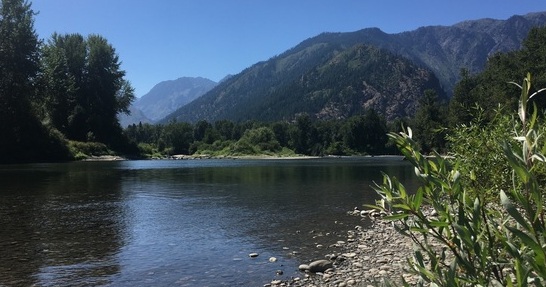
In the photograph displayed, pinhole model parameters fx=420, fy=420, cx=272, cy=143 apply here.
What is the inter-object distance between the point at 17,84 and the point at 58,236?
7871cm

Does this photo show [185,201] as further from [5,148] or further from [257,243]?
[5,148]

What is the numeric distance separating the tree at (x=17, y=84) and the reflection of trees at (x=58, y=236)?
191 ft

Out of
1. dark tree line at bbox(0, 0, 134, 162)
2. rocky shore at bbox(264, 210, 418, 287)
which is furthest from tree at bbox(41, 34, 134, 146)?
rocky shore at bbox(264, 210, 418, 287)

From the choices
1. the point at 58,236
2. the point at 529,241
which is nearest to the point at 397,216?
the point at 529,241

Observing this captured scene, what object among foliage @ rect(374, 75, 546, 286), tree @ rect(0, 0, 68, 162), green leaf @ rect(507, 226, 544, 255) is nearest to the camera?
green leaf @ rect(507, 226, 544, 255)

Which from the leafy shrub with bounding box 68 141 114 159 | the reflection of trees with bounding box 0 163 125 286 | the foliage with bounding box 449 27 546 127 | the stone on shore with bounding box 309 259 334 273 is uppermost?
the foliage with bounding box 449 27 546 127

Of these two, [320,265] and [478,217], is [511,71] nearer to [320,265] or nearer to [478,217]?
[320,265]

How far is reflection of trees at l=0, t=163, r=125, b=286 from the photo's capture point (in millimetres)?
13039

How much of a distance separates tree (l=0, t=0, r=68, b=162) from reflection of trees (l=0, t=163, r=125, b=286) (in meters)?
58.1

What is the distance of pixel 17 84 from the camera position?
83.2 m

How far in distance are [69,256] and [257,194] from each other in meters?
20.5

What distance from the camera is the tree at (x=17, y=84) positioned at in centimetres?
8206

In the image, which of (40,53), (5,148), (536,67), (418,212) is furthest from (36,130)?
(418,212)

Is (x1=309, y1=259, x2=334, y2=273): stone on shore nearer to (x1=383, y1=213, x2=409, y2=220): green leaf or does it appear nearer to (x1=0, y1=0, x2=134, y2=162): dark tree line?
(x1=383, y1=213, x2=409, y2=220): green leaf
